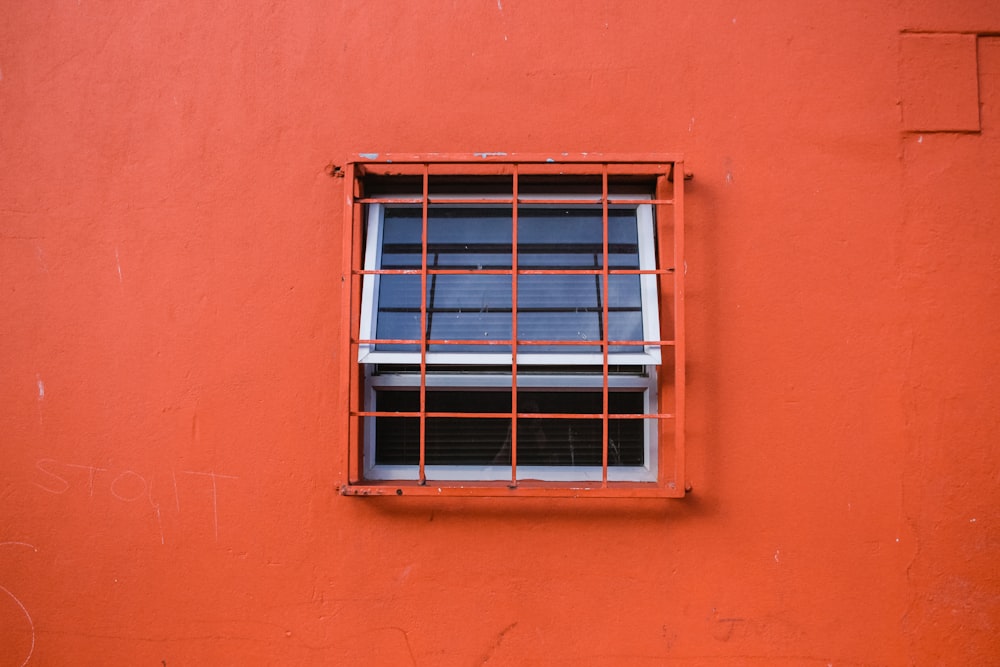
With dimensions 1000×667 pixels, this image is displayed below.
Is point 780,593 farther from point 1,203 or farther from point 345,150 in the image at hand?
point 1,203

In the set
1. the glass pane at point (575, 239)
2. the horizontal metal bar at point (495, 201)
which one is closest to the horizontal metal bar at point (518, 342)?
the glass pane at point (575, 239)

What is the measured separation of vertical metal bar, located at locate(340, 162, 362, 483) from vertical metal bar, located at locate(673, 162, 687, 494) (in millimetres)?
997

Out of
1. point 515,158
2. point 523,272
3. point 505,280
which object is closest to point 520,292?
point 505,280

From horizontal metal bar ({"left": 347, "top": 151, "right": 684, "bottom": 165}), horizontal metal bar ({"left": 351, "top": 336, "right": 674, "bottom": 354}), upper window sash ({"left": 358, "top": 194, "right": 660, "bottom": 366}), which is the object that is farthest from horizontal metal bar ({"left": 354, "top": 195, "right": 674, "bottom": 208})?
horizontal metal bar ({"left": 351, "top": 336, "right": 674, "bottom": 354})

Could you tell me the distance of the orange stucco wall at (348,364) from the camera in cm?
173

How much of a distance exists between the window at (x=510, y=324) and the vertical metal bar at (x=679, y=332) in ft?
0.27

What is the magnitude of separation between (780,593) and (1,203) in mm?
2820

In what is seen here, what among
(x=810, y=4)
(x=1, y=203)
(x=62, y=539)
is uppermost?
(x=810, y=4)

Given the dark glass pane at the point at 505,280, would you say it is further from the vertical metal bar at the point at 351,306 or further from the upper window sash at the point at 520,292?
the vertical metal bar at the point at 351,306

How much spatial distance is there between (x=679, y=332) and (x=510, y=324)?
551mm

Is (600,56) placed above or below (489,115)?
above

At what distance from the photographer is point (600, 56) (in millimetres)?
1803

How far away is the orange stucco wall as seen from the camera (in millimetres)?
1726

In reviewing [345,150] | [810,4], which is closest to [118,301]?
[345,150]
